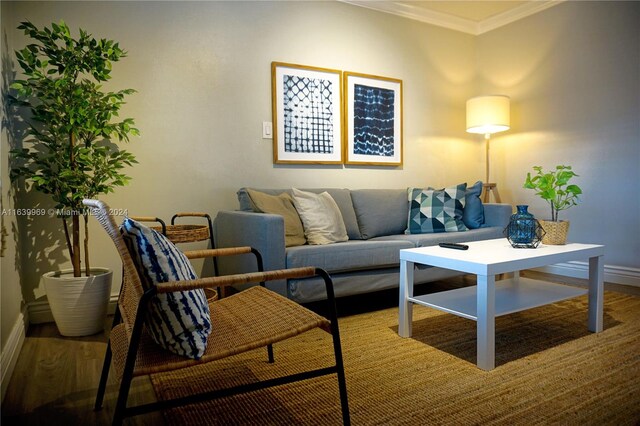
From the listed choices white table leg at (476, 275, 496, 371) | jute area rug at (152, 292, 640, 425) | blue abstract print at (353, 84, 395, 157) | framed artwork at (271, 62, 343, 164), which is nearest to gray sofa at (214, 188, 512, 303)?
jute area rug at (152, 292, 640, 425)

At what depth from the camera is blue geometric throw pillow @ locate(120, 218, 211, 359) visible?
109 centimetres

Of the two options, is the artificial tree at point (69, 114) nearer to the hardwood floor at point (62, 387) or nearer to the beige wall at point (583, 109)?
the hardwood floor at point (62, 387)

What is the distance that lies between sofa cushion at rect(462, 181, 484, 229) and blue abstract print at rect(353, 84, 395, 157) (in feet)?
2.75

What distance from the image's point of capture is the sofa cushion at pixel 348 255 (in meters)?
2.35

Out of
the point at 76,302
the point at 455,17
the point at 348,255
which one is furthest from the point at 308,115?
the point at 76,302

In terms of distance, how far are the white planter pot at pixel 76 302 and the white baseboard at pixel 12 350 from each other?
16 centimetres

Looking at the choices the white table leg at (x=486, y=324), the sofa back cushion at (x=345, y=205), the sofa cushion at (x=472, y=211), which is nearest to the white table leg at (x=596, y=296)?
the white table leg at (x=486, y=324)

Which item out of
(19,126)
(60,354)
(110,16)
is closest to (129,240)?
(60,354)

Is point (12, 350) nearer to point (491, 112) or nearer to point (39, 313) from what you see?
point (39, 313)

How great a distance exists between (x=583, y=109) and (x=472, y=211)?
1335mm

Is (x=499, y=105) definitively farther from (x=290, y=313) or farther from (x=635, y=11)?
(x=290, y=313)

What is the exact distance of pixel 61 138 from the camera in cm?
227

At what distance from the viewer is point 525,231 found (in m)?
2.21

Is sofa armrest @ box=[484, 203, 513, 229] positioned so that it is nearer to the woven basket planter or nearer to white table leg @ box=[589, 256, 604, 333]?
the woven basket planter
